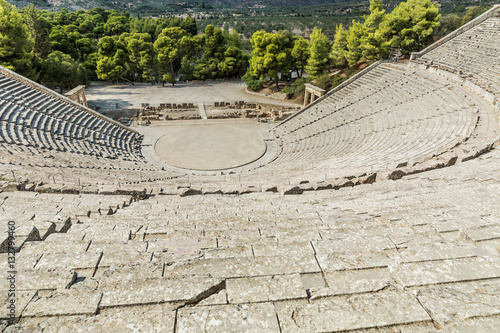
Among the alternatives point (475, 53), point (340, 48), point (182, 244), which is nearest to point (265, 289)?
point (182, 244)

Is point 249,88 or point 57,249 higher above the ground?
point 57,249

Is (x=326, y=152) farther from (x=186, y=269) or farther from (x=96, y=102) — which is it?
(x=96, y=102)

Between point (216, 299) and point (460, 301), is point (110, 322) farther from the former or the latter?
point (460, 301)

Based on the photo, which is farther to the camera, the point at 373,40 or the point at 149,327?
the point at 373,40

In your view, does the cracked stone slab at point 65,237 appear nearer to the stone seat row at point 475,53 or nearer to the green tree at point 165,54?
the stone seat row at point 475,53

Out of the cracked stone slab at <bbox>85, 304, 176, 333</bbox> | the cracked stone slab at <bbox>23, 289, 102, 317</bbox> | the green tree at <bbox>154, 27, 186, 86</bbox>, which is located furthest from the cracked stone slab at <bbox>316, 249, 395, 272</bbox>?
the green tree at <bbox>154, 27, 186, 86</bbox>

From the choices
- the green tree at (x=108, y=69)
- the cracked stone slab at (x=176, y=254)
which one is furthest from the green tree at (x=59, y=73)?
the cracked stone slab at (x=176, y=254)

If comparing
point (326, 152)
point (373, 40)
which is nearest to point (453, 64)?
point (373, 40)
